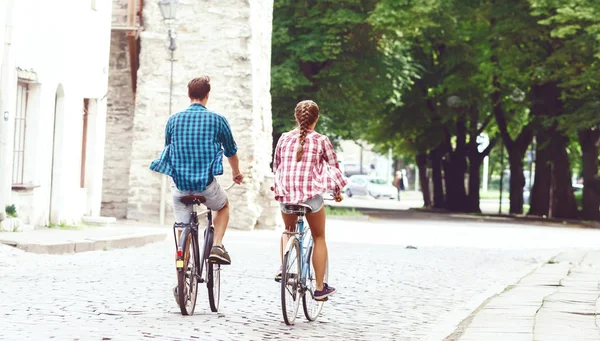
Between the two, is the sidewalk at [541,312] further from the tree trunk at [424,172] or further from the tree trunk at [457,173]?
the tree trunk at [424,172]

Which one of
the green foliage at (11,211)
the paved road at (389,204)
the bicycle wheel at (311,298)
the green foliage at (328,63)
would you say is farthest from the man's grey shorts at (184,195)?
the paved road at (389,204)

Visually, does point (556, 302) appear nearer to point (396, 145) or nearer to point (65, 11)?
point (65, 11)

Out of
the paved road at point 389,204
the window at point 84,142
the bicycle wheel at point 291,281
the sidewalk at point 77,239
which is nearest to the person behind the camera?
the bicycle wheel at point 291,281

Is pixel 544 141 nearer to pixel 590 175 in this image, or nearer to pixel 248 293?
pixel 590 175

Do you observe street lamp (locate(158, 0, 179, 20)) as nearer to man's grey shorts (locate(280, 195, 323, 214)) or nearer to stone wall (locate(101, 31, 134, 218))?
stone wall (locate(101, 31, 134, 218))

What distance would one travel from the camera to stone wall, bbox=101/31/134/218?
94.7 ft

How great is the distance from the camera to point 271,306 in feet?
36.2

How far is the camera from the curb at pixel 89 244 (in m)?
16.4

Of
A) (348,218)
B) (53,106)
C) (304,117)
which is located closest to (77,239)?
(53,106)

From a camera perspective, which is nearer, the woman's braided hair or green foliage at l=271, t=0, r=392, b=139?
the woman's braided hair

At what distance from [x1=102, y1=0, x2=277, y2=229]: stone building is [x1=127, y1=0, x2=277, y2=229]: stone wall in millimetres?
20

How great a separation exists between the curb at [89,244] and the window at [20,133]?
217cm

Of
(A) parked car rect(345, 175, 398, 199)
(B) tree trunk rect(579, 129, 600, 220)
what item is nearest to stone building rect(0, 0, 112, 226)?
(B) tree trunk rect(579, 129, 600, 220)

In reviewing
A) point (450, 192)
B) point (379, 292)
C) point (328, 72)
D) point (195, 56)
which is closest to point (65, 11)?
point (195, 56)
